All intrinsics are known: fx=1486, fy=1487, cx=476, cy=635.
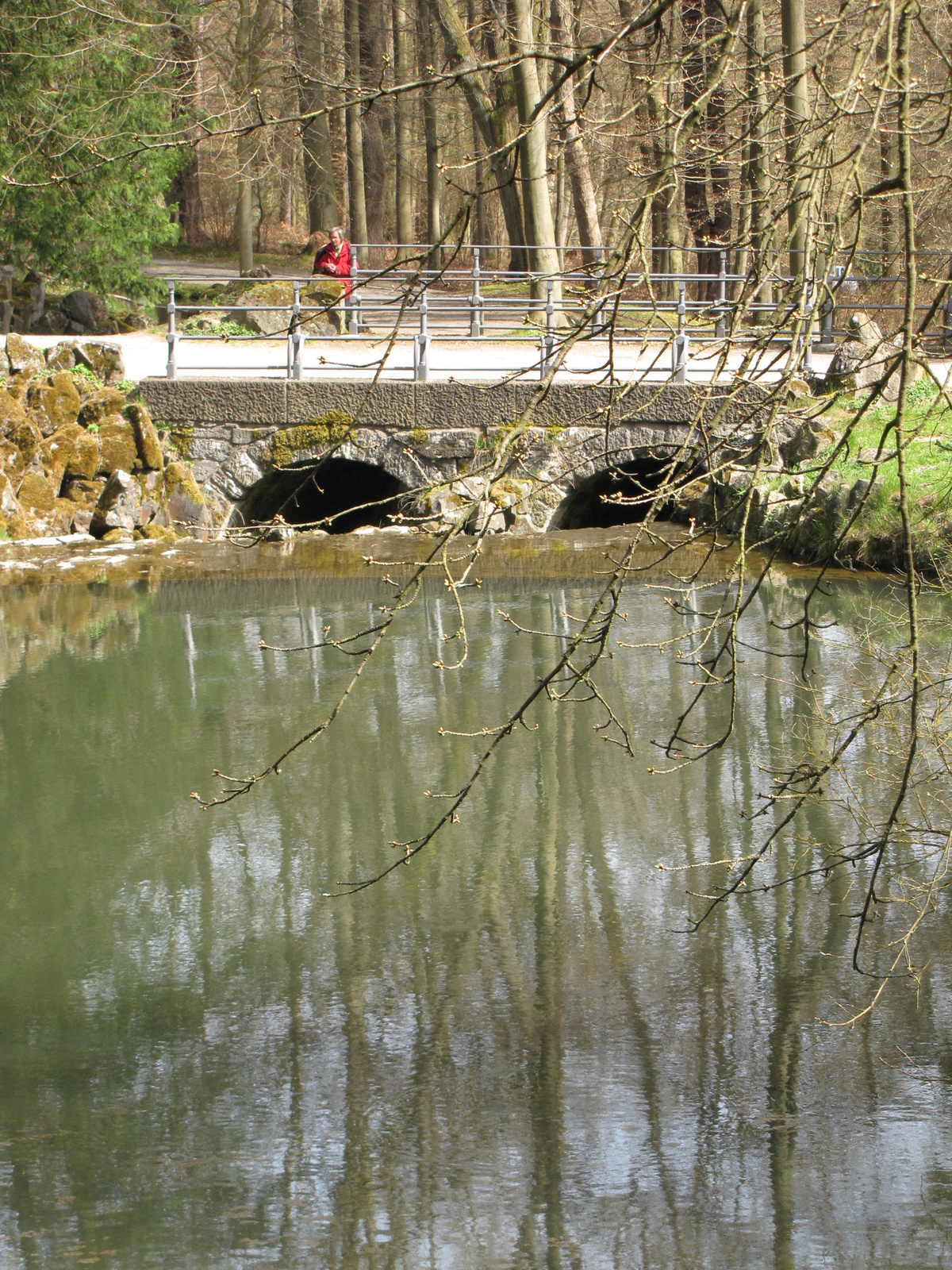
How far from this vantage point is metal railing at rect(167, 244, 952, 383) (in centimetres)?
358

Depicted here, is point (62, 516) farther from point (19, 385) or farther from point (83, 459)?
point (19, 385)

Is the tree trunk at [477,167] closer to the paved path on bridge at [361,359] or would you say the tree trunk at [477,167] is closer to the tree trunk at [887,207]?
the paved path on bridge at [361,359]

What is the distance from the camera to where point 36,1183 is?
15.8ft

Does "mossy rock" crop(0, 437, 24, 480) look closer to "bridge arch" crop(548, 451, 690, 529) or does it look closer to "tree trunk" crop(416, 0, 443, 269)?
"bridge arch" crop(548, 451, 690, 529)

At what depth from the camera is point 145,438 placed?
15578 mm

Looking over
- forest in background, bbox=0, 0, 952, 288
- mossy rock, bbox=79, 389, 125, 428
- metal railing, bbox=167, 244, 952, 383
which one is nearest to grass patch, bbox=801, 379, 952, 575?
metal railing, bbox=167, 244, 952, 383

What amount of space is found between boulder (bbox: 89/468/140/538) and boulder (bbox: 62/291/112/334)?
5389mm

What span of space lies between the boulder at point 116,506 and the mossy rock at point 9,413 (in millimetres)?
1097

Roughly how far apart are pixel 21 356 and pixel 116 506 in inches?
81.3

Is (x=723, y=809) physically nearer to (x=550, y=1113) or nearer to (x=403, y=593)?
(x=550, y=1113)

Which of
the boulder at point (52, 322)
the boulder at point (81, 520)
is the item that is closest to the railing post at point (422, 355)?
the boulder at point (81, 520)

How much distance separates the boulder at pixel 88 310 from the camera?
20.0m

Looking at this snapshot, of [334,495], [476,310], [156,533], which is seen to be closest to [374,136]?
[334,495]

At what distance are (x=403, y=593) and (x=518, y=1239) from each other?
2211 mm
